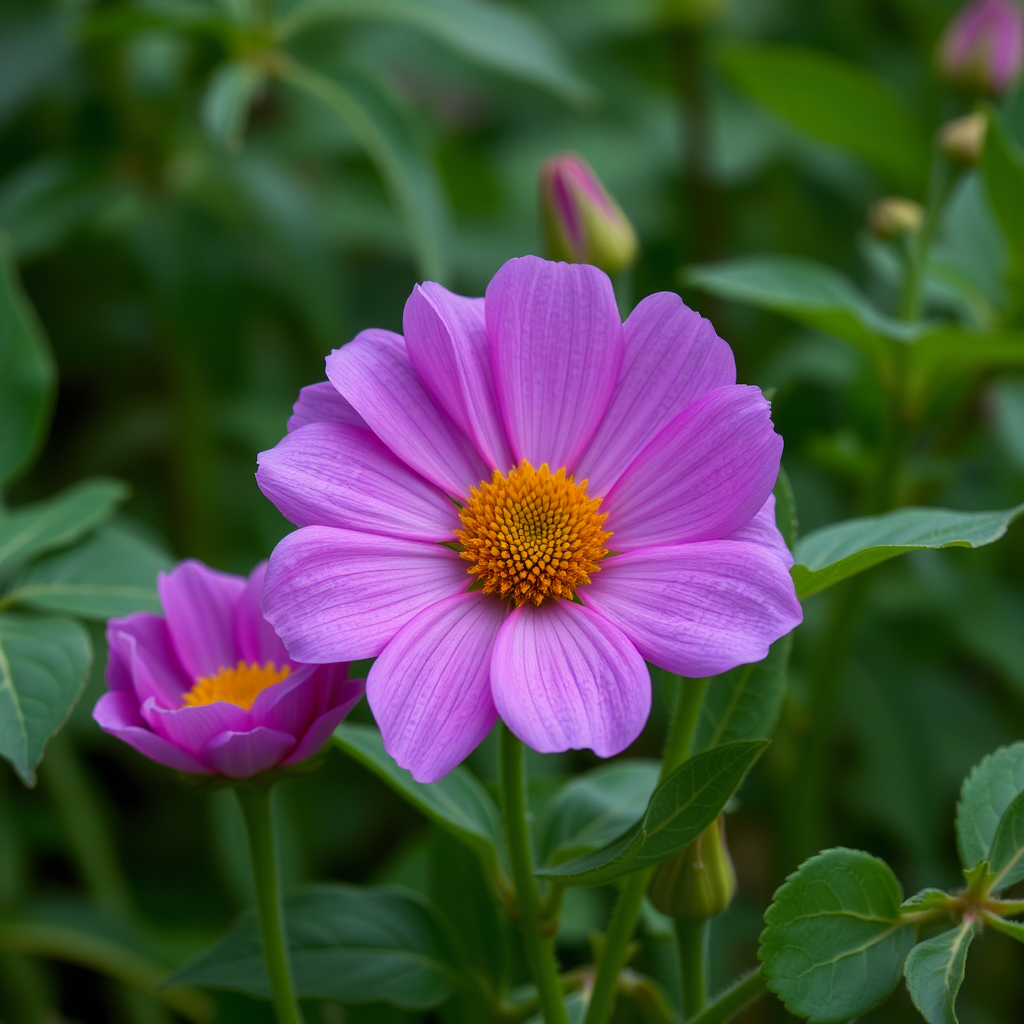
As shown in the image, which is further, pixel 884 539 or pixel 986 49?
pixel 986 49

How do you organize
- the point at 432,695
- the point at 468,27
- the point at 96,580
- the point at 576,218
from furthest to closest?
1. the point at 468,27
2. the point at 576,218
3. the point at 96,580
4. the point at 432,695

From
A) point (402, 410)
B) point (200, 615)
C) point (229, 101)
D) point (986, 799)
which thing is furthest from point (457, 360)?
point (229, 101)

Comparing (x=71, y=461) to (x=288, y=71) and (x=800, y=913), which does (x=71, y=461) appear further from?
(x=800, y=913)

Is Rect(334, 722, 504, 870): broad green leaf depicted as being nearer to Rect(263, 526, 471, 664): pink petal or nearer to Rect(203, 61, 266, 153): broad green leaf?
Rect(263, 526, 471, 664): pink petal

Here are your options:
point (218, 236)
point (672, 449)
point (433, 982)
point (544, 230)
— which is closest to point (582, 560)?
point (672, 449)

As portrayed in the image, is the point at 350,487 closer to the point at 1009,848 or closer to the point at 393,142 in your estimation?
the point at 1009,848

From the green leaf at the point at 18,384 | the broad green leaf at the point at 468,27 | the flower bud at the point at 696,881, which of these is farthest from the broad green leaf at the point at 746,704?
the broad green leaf at the point at 468,27
